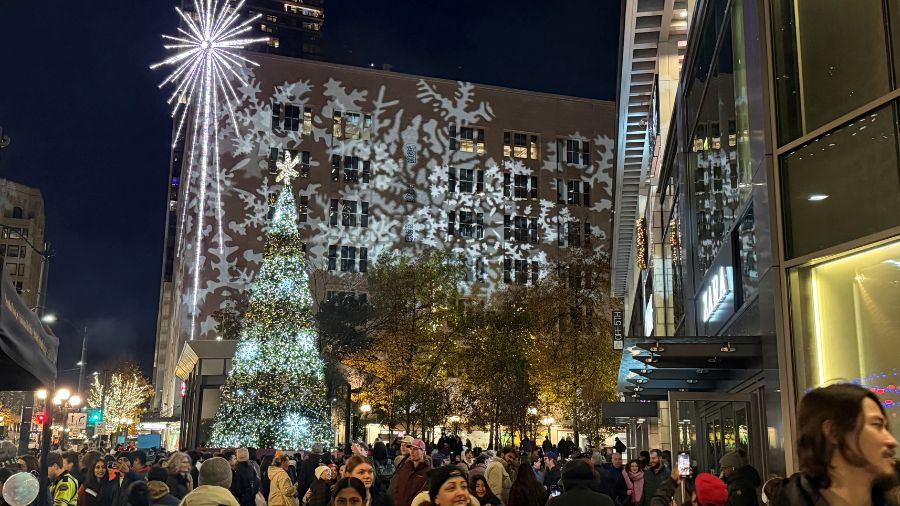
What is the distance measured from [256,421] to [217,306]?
32950 millimetres

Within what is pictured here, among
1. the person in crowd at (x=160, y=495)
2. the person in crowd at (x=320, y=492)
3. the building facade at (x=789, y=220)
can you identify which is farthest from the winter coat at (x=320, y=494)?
the building facade at (x=789, y=220)

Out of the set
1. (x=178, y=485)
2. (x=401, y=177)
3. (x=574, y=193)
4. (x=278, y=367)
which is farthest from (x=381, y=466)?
(x=574, y=193)

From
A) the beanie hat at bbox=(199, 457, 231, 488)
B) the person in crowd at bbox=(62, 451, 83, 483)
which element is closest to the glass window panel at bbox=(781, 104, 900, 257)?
the beanie hat at bbox=(199, 457, 231, 488)

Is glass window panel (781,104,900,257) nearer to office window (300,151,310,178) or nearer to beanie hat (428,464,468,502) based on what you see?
beanie hat (428,464,468,502)

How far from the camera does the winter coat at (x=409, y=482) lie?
10962 millimetres

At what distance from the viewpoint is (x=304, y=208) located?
219 ft

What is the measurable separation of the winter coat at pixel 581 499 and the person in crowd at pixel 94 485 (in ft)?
24.3

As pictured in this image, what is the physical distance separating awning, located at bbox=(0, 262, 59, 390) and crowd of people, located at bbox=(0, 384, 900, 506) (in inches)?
38.1

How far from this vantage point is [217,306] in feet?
206

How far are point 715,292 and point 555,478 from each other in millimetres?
4791

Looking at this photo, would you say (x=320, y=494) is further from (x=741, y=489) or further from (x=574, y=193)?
(x=574, y=193)

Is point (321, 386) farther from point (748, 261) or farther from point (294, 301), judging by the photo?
point (748, 261)

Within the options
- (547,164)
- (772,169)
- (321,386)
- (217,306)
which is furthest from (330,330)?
(772,169)

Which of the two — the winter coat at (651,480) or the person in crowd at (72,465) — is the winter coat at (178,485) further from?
the winter coat at (651,480)
